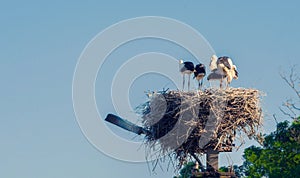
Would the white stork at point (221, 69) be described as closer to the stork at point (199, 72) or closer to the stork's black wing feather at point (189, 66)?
the stork at point (199, 72)

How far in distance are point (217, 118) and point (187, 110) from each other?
1.77ft

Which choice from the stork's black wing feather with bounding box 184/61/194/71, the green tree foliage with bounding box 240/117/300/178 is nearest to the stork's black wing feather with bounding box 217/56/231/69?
the stork's black wing feather with bounding box 184/61/194/71

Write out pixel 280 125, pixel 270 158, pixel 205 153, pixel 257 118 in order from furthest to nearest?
pixel 280 125
pixel 270 158
pixel 257 118
pixel 205 153

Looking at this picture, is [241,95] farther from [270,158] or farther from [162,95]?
[270,158]

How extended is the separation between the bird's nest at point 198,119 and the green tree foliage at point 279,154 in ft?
50.4

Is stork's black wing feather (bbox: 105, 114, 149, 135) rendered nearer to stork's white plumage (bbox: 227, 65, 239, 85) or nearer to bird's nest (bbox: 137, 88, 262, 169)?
bird's nest (bbox: 137, 88, 262, 169)

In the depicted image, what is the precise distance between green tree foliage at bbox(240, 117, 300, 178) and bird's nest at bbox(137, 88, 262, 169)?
15352mm

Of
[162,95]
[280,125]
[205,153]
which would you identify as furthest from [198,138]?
[280,125]

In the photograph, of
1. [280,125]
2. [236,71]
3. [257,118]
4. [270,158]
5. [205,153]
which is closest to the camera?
[205,153]

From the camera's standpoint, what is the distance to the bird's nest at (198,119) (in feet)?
45.9

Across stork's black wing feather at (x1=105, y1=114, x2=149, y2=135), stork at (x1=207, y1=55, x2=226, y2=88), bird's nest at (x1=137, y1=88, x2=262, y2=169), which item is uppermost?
stork at (x1=207, y1=55, x2=226, y2=88)

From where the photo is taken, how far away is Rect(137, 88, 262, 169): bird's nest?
13992 millimetres

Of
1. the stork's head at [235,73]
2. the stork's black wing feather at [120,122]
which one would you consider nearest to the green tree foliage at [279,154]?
the stork's head at [235,73]

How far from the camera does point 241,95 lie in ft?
48.9
